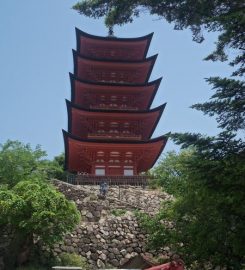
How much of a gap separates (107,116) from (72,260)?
48.7 ft

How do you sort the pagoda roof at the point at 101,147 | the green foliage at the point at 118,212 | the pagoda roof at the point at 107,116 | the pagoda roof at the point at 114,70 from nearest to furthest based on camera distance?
the green foliage at the point at 118,212 → the pagoda roof at the point at 101,147 → the pagoda roof at the point at 107,116 → the pagoda roof at the point at 114,70

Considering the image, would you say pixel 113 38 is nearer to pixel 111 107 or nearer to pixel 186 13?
pixel 111 107

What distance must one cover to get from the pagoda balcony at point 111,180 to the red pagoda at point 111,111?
10cm

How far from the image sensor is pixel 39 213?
14.1 meters

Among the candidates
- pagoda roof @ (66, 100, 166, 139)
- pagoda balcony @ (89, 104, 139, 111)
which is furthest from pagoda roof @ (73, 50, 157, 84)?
pagoda roof @ (66, 100, 166, 139)

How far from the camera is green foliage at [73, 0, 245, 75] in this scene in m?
8.36

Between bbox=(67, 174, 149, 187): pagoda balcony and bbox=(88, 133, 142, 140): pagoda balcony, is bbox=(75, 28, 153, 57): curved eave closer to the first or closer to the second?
bbox=(88, 133, 142, 140): pagoda balcony

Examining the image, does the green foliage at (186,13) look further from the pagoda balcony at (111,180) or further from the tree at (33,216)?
the pagoda balcony at (111,180)

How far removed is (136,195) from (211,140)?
15.5 m

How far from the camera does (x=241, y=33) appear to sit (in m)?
7.86

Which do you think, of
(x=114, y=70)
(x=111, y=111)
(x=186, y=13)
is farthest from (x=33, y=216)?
(x=114, y=70)

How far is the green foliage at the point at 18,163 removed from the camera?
22.7 metres

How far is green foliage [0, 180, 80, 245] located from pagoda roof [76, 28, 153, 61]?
1927 cm

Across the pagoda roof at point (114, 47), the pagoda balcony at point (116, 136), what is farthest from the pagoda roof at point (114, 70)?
the pagoda balcony at point (116, 136)
